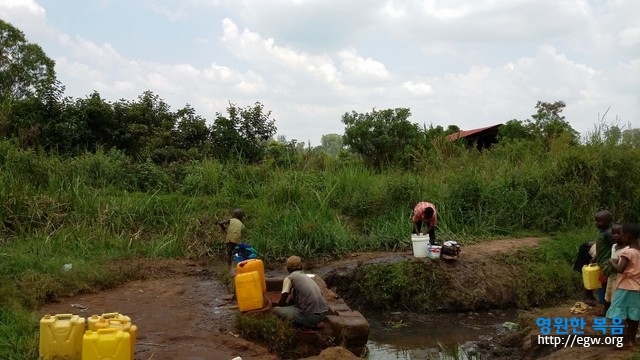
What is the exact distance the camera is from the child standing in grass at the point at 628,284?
543 cm

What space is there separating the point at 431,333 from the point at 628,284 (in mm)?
3505

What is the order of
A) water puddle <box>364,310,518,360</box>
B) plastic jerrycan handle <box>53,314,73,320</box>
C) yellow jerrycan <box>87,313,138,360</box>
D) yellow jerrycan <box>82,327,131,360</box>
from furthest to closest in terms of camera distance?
1. water puddle <box>364,310,518,360</box>
2. plastic jerrycan handle <box>53,314,73,320</box>
3. yellow jerrycan <box>87,313,138,360</box>
4. yellow jerrycan <box>82,327,131,360</box>

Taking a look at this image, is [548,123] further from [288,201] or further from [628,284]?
[628,284]

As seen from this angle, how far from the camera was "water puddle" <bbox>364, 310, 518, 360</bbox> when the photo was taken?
741 centimetres

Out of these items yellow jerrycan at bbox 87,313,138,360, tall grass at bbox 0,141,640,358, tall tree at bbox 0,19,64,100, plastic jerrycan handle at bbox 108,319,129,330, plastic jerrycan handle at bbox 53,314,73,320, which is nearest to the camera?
yellow jerrycan at bbox 87,313,138,360

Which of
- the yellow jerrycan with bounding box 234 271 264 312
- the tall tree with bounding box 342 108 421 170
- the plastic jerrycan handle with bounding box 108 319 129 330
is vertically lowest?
the yellow jerrycan with bounding box 234 271 264 312

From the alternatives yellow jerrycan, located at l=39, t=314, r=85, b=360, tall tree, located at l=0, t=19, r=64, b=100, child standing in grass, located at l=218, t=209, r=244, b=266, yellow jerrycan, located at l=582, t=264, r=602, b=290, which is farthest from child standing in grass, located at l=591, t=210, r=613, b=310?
tall tree, located at l=0, t=19, r=64, b=100

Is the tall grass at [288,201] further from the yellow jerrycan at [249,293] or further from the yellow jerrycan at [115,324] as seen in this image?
the yellow jerrycan at [115,324]

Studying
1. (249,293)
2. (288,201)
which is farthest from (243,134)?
(249,293)

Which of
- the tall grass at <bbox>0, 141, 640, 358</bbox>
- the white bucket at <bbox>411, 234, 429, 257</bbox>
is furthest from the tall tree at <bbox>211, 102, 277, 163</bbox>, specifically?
the white bucket at <bbox>411, 234, 429, 257</bbox>

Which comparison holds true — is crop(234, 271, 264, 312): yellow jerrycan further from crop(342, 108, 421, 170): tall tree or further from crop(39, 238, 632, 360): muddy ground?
crop(342, 108, 421, 170): tall tree

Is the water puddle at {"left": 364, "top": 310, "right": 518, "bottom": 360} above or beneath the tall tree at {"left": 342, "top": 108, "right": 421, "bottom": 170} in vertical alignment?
beneath

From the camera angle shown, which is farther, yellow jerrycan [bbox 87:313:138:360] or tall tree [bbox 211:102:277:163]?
tall tree [bbox 211:102:277:163]

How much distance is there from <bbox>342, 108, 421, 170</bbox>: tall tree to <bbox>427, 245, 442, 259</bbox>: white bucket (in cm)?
979
